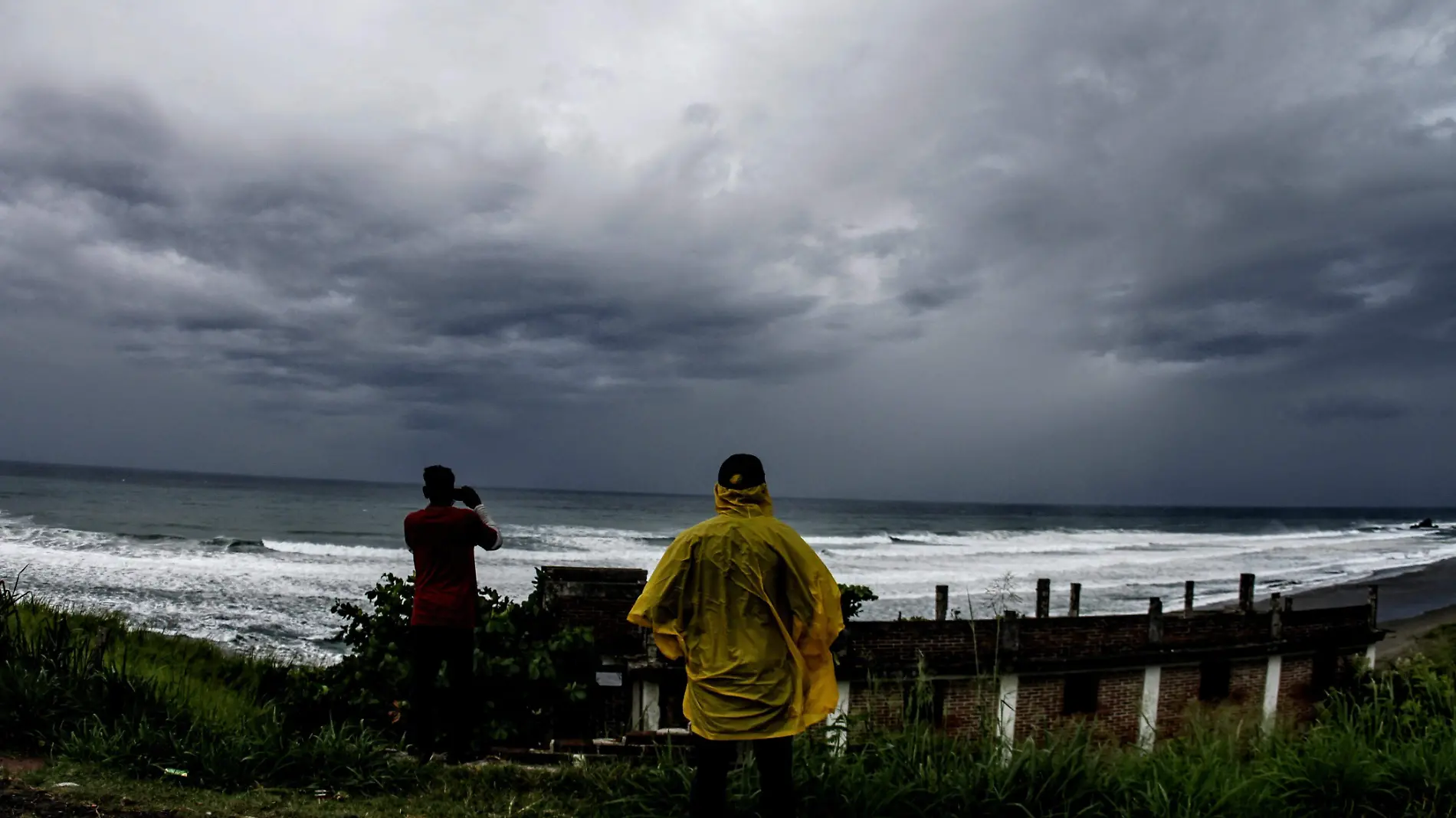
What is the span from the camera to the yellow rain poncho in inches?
148

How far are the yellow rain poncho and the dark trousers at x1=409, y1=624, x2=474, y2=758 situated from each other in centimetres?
242

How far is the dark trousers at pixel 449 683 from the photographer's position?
5703mm

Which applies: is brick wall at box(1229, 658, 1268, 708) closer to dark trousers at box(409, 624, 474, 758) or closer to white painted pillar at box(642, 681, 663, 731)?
white painted pillar at box(642, 681, 663, 731)

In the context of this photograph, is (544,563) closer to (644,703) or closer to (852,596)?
(644,703)

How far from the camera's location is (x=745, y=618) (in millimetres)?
3781

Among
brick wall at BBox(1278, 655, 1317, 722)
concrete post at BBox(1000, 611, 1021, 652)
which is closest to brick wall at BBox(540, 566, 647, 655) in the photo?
concrete post at BBox(1000, 611, 1021, 652)

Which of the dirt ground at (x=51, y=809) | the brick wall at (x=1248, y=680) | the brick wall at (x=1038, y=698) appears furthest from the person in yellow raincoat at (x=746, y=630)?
the brick wall at (x=1248, y=680)

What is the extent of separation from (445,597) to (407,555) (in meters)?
46.0

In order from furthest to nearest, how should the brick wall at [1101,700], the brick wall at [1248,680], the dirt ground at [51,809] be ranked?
the brick wall at [1248,680] → the brick wall at [1101,700] → the dirt ground at [51,809]

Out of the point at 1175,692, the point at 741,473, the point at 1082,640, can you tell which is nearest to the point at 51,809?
the point at 741,473

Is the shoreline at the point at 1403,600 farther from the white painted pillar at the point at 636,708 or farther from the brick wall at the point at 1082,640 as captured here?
the white painted pillar at the point at 636,708

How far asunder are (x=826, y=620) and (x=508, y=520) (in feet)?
269

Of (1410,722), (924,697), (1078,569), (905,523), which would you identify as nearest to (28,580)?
(924,697)

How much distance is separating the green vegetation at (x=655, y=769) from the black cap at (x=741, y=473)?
5.20 ft
